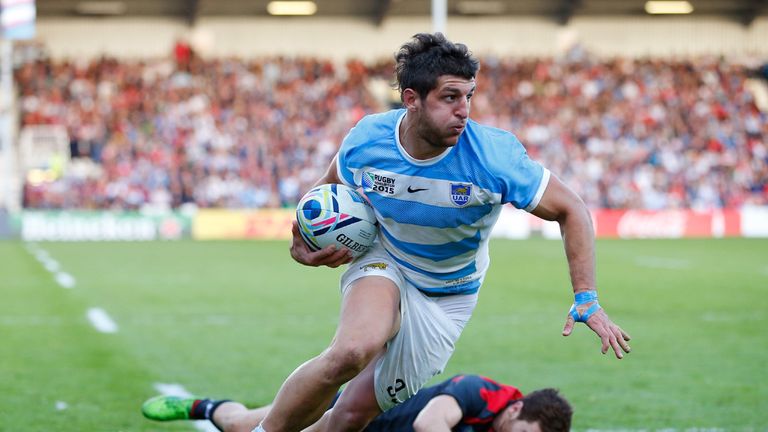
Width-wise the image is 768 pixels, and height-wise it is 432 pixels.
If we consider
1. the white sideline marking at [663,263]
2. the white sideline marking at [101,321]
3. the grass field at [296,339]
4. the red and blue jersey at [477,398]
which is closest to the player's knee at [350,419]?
the red and blue jersey at [477,398]

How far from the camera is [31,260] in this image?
20.9 meters

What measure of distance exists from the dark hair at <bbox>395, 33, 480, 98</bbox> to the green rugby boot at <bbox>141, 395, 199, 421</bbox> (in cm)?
244

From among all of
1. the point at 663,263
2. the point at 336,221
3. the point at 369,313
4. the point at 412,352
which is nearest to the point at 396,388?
the point at 412,352

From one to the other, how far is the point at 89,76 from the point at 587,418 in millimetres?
29281

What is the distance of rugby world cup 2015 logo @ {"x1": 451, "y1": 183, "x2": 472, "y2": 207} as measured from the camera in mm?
5145

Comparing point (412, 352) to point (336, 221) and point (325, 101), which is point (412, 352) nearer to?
point (336, 221)

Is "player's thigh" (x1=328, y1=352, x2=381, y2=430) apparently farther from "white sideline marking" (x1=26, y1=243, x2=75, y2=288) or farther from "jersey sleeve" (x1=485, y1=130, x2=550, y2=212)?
"white sideline marking" (x1=26, y1=243, x2=75, y2=288)

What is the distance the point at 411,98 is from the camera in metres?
5.11

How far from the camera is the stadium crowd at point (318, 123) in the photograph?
1224 inches

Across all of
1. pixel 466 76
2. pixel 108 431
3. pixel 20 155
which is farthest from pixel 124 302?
pixel 20 155

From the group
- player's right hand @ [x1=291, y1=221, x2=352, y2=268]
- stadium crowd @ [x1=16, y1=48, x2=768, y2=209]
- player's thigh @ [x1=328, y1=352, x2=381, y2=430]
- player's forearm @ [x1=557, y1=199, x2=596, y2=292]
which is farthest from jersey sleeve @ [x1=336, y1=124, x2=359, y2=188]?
stadium crowd @ [x1=16, y1=48, x2=768, y2=209]

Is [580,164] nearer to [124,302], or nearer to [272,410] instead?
[124,302]

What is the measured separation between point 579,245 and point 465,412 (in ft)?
3.51

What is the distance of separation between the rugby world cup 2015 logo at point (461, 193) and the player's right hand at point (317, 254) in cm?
62
